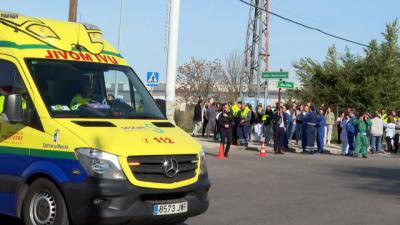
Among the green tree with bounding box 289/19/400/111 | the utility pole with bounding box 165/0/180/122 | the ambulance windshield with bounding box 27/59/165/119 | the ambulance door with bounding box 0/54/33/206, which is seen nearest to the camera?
the ambulance door with bounding box 0/54/33/206

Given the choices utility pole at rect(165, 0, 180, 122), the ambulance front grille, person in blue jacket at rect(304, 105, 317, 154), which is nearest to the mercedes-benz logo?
the ambulance front grille

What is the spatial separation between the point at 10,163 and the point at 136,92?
1989mm

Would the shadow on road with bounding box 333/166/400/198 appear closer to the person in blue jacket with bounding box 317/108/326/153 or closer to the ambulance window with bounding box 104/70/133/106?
the person in blue jacket with bounding box 317/108/326/153

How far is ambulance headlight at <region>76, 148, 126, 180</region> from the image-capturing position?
21.9ft

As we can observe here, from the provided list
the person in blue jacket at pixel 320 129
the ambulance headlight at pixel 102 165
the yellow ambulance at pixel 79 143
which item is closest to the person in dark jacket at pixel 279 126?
the person in blue jacket at pixel 320 129

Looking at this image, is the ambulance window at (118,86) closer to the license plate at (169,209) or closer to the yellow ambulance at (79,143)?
the yellow ambulance at (79,143)

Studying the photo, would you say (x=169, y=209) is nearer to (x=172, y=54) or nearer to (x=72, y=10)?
(x=172, y=54)

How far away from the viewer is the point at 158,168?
275 inches

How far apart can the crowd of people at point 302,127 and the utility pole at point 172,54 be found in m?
1.86

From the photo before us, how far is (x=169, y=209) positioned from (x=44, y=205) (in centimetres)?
145

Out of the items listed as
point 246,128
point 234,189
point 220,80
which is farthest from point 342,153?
point 220,80

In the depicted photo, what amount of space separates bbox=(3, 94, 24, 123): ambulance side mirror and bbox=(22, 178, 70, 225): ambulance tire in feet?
2.53

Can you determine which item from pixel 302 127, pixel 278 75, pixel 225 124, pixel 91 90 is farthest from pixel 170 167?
pixel 278 75

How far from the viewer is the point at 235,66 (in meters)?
64.4
